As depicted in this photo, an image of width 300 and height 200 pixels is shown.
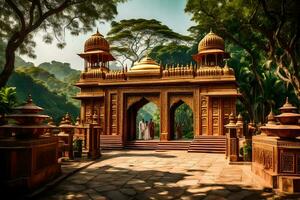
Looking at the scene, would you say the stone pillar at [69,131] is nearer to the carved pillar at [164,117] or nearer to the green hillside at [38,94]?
the carved pillar at [164,117]

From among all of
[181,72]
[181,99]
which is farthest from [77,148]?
[181,72]

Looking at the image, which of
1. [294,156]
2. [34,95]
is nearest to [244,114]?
[294,156]

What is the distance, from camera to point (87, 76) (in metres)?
21.2

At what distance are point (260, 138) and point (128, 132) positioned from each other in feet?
41.4

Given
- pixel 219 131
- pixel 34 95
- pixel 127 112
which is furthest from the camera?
pixel 34 95

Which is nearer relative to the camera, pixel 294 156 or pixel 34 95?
pixel 294 156

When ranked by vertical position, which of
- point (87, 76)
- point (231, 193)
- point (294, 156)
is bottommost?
point (231, 193)

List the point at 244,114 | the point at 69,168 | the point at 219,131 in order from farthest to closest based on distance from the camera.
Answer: the point at 244,114 < the point at 219,131 < the point at 69,168

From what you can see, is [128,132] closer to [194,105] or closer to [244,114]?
[194,105]

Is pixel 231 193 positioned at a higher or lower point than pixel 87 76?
lower

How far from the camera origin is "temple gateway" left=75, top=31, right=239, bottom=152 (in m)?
18.3

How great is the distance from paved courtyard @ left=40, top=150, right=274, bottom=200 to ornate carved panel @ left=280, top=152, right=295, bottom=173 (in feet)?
2.23

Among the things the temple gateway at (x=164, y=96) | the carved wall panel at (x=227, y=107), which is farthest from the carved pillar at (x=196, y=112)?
the carved wall panel at (x=227, y=107)

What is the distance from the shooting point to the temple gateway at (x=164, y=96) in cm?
1827
